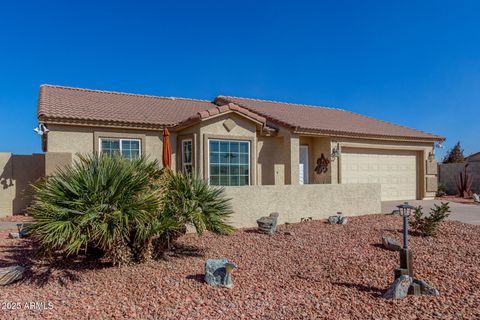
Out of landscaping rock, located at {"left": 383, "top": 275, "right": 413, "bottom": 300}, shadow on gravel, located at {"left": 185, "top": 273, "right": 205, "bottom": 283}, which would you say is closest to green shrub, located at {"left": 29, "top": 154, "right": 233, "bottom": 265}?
shadow on gravel, located at {"left": 185, "top": 273, "right": 205, "bottom": 283}

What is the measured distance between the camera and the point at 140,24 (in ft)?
61.5

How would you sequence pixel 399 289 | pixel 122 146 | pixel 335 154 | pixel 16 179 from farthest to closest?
pixel 335 154, pixel 122 146, pixel 16 179, pixel 399 289

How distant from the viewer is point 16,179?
45.9ft

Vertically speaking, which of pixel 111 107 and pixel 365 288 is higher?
pixel 111 107

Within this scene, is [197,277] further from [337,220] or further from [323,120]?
[323,120]

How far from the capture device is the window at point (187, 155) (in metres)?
14.4

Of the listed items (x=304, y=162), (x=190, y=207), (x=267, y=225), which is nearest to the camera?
(x=190, y=207)

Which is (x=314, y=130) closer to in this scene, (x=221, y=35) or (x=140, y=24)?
(x=221, y=35)

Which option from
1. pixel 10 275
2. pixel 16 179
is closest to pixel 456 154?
pixel 16 179

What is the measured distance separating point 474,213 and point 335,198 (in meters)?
6.68

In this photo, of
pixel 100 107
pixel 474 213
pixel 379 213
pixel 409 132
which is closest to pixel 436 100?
pixel 409 132

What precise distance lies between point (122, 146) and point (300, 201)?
7.58 meters

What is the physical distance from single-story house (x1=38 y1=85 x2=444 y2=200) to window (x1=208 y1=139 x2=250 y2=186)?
0.13 ft

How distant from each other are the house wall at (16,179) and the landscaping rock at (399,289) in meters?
13.2
